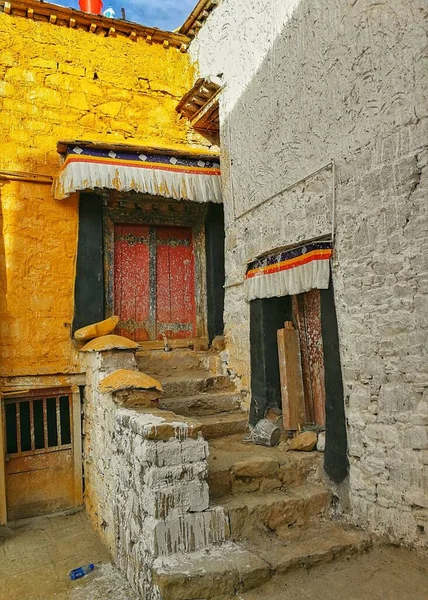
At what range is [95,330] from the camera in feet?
20.7

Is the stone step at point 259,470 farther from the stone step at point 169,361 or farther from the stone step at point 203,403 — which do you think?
the stone step at point 169,361

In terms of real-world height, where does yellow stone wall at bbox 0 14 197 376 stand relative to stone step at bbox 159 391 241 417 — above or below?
above

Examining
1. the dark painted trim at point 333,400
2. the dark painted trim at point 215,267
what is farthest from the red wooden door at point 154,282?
the dark painted trim at point 333,400

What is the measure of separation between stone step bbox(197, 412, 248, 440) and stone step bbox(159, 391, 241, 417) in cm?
13

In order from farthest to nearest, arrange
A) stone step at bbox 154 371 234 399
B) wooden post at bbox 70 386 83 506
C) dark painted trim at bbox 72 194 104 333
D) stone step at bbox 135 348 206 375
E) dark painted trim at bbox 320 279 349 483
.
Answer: stone step at bbox 135 348 206 375
dark painted trim at bbox 72 194 104 333
wooden post at bbox 70 386 83 506
stone step at bbox 154 371 234 399
dark painted trim at bbox 320 279 349 483

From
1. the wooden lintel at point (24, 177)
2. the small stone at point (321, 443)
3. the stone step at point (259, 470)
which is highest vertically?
the wooden lintel at point (24, 177)

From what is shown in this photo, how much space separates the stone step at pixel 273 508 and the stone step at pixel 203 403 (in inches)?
69.0

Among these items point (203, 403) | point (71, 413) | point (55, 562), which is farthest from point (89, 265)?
point (55, 562)

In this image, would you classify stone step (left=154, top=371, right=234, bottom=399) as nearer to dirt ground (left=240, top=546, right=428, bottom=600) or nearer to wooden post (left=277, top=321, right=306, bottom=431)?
wooden post (left=277, top=321, right=306, bottom=431)

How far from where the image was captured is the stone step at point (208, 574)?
3.28 m

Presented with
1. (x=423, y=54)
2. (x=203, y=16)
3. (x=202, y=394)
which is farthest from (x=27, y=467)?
(x=203, y=16)

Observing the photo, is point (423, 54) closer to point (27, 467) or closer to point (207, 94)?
point (207, 94)

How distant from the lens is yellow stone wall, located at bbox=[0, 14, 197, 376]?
638cm

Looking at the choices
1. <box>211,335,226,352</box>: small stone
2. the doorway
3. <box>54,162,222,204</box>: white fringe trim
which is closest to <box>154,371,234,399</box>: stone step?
<box>211,335,226,352</box>: small stone
